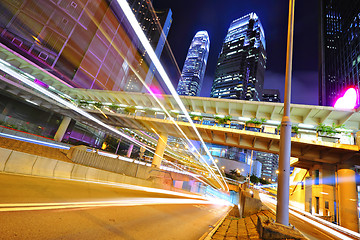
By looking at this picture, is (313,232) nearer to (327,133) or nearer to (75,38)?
(327,133)

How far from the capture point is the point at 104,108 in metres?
28.8

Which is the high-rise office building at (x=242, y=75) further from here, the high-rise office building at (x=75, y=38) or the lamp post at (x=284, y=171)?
the lamp post at (x=284, y=171)

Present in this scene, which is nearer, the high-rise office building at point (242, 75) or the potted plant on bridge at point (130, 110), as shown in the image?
the potted plant on bridge at point (130, 110)

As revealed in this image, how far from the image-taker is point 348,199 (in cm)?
1708

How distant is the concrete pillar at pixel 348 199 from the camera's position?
637 inches

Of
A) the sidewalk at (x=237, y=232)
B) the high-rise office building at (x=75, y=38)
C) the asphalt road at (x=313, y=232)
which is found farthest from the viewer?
the high-rise office building at (x=75, y=38)

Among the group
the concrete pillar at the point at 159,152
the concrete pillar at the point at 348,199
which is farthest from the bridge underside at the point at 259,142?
the concrete pillar at the point at 348,199

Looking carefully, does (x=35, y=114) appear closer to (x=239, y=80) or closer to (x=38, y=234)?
(x=38, y=234)

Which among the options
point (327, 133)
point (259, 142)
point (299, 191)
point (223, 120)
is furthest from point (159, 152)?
point (299, 191)

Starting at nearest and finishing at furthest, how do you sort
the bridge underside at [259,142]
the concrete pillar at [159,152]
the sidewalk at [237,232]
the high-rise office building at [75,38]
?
the sidewalk at [237,232] → the bridge underside at [259,142] → the concrete pillar at [159,152] → the high-rise office building at [75,38]

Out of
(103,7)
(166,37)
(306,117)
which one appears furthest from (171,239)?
(166,37)

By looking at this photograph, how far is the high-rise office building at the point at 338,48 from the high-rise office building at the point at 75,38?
9904 cm

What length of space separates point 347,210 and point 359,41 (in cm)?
8520

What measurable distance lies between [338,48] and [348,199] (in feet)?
357
